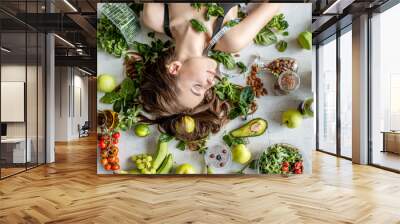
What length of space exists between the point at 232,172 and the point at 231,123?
713 millimetres

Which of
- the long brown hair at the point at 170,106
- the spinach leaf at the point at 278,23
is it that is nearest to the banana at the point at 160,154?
the long brown hair at the point at 170,106

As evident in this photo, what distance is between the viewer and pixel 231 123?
5.27 m

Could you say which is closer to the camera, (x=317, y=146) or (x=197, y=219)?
(x=197, y=219)

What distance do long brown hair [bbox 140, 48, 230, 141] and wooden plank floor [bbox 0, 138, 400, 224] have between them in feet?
2.44

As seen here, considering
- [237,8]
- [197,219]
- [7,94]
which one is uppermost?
Result: [237,8]

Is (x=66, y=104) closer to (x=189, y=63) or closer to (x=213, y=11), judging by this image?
(x=189, y=63)

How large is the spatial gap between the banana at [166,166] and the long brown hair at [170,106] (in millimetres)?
347

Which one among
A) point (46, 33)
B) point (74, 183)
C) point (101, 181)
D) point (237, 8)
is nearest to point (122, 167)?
point (101, 181)

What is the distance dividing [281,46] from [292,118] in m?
1.05

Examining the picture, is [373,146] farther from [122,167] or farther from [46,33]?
[46,33]

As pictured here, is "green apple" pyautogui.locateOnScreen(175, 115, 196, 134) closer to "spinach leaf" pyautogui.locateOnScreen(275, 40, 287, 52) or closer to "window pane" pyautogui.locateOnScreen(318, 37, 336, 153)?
"spinach leaf" pyautogui.locateOnScreen(275, 40, 287, 52)

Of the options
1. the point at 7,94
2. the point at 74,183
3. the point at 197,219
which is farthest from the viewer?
the point at 7,94

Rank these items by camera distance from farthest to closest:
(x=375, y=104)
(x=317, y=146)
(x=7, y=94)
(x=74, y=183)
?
(x=317, y=146), (x=375, y=104), (x=7, y=94), (x=74, y=183)

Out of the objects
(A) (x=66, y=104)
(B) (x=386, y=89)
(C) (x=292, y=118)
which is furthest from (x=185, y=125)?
(A) (x=66, y=104)
